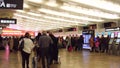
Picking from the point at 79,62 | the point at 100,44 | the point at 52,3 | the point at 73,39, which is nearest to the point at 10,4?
the point at 79,62

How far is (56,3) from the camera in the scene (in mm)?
16984

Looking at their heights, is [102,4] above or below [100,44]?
above

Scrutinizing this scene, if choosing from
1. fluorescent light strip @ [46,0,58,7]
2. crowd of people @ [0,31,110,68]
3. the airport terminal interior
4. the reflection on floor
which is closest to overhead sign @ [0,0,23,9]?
the airport terminal interior

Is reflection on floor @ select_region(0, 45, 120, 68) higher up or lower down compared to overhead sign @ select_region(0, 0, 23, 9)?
lower down

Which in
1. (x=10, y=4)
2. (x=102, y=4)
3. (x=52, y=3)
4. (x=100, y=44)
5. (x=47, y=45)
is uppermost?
(x=52, y=3)

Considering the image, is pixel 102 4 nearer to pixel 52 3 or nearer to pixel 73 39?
pixel 52 3

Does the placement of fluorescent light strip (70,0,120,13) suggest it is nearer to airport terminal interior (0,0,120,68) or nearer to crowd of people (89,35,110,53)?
airport terminal interior (0,0,120,68)

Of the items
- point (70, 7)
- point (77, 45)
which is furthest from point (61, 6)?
point (77, 45)

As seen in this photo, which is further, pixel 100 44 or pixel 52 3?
pixel 100 44

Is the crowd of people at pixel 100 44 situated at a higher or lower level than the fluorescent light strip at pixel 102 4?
lower

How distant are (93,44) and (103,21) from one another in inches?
184

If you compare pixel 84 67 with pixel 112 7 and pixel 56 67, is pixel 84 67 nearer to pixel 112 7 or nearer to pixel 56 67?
pixel 56 67

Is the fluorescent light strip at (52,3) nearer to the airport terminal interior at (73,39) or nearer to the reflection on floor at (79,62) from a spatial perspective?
the airport terminal interior at (73,39)

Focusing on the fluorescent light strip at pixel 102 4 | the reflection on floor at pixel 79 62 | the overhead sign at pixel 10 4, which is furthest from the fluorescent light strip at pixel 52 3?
the overhead sign at pixel 10 4
